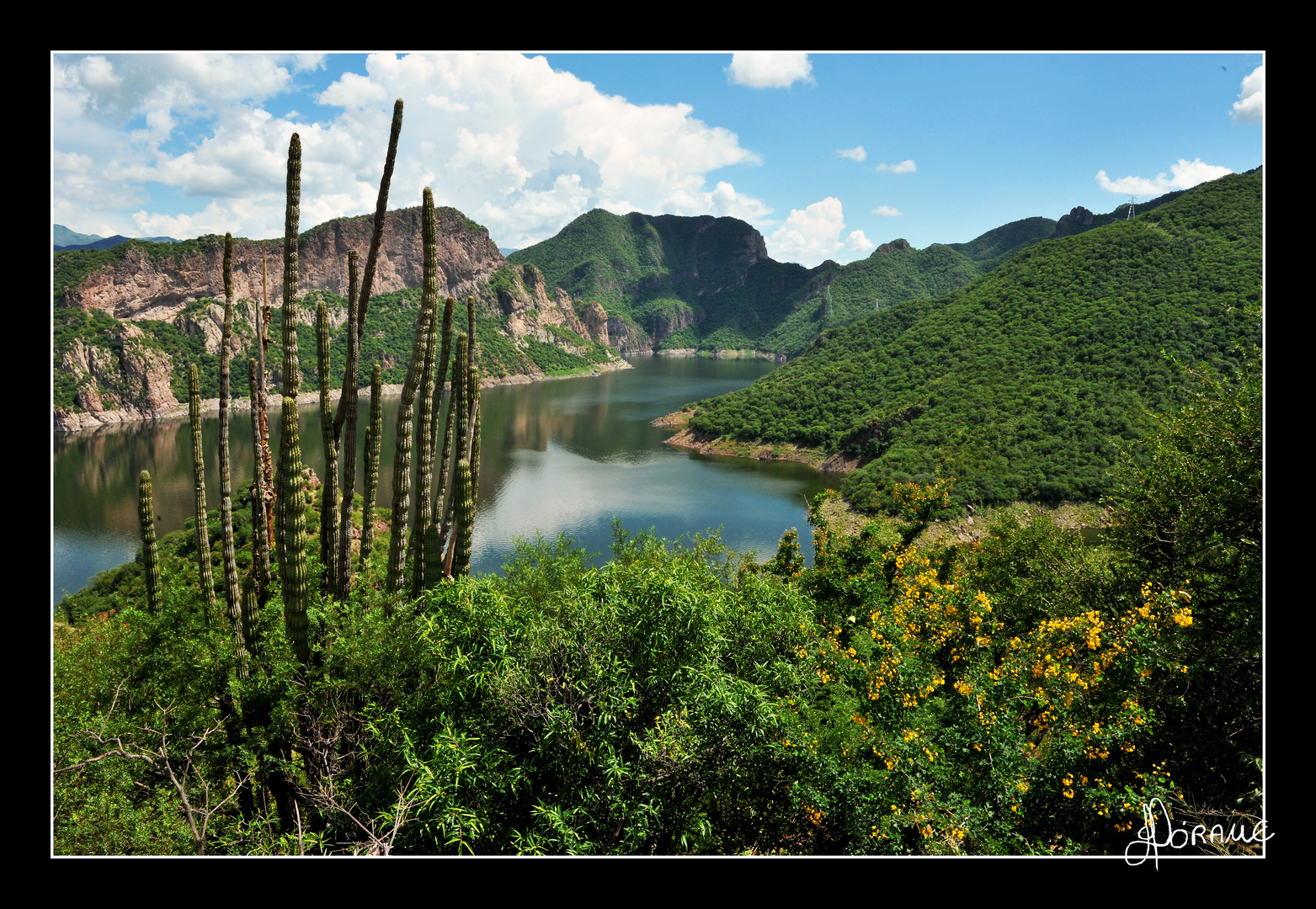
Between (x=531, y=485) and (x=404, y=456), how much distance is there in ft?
123

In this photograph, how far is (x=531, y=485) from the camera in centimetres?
4525

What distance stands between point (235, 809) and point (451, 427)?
5.78 m

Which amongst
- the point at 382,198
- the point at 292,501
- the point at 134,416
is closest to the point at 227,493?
the point at 292,501

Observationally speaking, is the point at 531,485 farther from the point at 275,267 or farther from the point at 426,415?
the point at 275,267

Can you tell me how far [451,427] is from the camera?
10.6 m

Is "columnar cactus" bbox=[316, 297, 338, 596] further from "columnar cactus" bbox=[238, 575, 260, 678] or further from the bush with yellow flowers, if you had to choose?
the bush with yellow flowers

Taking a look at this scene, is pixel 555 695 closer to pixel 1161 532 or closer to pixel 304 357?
pixel 1161 532

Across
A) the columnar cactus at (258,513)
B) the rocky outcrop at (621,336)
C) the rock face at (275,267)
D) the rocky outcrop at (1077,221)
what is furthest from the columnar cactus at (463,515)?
the rocky outcrop at (621,336)

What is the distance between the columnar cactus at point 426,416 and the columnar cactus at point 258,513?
189 centimetres

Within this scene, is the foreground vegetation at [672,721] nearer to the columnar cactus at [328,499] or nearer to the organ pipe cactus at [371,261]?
the columnar cactus at [328,499]

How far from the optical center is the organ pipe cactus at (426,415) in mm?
7996

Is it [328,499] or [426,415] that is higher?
[426,415]

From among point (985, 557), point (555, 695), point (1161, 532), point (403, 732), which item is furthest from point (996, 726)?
point (985, 557)

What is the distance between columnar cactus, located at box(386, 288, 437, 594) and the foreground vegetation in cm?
60
